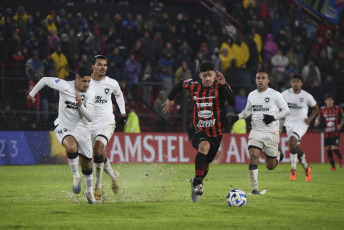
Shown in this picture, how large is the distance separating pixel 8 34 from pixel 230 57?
8.33m

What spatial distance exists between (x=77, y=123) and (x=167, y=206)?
6.78ft

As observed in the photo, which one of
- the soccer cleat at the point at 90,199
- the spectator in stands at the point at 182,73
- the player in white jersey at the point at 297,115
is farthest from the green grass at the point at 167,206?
the spectator in stands at the point at 182,73

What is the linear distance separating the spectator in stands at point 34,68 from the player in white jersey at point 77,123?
1050 cm

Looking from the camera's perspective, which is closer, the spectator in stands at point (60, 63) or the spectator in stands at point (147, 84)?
the spectator in stands at point (60, 63)

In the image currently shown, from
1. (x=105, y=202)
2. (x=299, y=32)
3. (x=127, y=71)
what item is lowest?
(x=105, y=202)

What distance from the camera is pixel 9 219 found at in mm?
8562

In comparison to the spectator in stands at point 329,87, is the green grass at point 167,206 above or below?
below

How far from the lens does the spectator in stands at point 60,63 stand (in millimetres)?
21719

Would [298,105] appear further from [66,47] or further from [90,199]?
[90,199]

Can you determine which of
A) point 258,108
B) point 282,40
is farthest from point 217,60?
point 258,108

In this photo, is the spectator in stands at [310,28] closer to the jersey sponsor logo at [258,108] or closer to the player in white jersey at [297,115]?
the player in white jersey at [297,115]

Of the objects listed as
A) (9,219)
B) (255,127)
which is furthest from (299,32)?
(9,219)

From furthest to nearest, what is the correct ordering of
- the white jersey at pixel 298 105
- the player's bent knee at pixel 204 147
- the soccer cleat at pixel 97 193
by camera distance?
the white jersey at pixel 298 105 < the soccer cleat at pixel 97 193 < the player's bent knee at pixel 204 147

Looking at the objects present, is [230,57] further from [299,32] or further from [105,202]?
[105,202]
